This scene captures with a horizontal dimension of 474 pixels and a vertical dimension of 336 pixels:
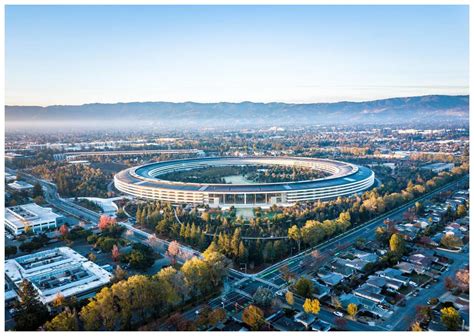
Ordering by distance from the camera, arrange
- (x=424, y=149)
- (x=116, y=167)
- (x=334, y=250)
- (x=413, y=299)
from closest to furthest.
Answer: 1. (x=413, y=299)
2. (x=334, y=250)
3. (x=116, y=167)
4. (x=424, y=149)

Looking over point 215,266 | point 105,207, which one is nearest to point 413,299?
point 215,266

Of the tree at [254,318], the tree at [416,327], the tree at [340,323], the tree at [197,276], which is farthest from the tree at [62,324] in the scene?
the tree at [416,327]

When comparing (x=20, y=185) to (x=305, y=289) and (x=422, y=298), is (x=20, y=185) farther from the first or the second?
(x=422, y=298)

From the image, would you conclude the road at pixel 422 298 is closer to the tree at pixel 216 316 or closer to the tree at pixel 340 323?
the tree at pixel 340 323

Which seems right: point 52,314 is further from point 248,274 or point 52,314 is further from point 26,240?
point 26,240

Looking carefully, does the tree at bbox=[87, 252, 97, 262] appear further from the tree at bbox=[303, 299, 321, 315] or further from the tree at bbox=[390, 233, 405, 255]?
the tree at bbox=[390, 233, 405, 255]

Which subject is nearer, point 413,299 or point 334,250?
point 413,299
